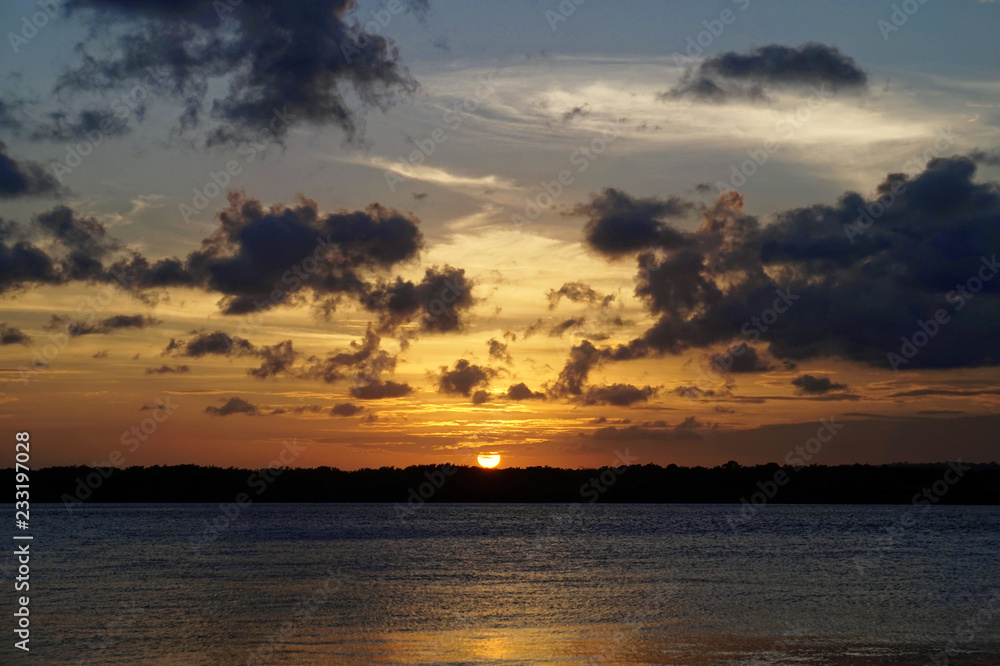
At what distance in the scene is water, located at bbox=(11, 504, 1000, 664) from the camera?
34312mm

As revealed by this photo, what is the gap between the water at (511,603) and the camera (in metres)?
34.3

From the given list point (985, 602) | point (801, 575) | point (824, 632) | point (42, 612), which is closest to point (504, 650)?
point (824, 632)

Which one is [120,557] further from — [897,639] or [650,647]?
[897,639]

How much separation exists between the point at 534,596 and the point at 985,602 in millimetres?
25379

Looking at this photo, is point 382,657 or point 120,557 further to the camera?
point 120,557

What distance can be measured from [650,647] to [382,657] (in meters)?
10.6

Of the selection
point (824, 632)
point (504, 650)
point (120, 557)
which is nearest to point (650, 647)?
point (504, 650)

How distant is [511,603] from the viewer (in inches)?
1886

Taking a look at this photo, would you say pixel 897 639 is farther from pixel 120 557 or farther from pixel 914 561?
pixel 120 557

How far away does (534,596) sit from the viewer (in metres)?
51.1

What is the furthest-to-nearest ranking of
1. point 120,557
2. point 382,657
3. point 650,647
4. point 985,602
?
point 120,557
point 985,602
point 650,647
point 382,657

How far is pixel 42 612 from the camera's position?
42.8m

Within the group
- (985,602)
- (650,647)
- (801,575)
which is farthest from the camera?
(801,575)

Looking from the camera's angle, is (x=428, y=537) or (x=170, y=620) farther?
(x=428, y=537)
